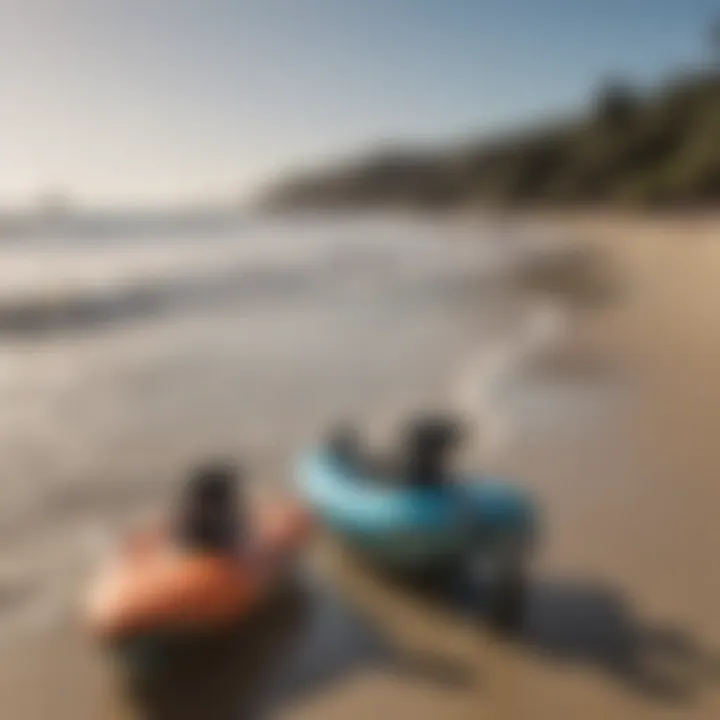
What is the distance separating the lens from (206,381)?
1094 cm

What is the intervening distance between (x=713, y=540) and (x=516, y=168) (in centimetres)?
6379

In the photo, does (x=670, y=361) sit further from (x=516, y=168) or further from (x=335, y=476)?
(x=516, y=168)

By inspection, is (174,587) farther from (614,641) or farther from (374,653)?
(614,641)

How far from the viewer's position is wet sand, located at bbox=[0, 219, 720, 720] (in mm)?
4465

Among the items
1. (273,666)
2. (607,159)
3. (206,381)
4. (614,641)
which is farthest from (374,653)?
(607,159)

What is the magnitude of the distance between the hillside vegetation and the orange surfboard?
131ft

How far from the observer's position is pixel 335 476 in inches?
235

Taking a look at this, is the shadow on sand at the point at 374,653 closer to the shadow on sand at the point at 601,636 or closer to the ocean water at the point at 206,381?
the shadow on sand at the point at 601,636

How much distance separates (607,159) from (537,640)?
53977 millimetres

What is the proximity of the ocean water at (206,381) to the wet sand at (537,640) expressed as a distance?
28.7 inches

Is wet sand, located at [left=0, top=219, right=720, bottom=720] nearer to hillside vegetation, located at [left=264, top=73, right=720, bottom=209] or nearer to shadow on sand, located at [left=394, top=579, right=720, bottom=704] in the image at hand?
shadow on sand, located at [left=394, top=579, right=720, bottom=704]

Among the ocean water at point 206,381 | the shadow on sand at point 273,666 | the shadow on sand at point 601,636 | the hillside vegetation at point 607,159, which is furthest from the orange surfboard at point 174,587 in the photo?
the hillside vegetation at point 607,159

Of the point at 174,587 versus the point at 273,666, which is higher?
the point at 174,587

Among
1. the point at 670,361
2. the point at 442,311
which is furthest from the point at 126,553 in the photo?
the point at 442,311
